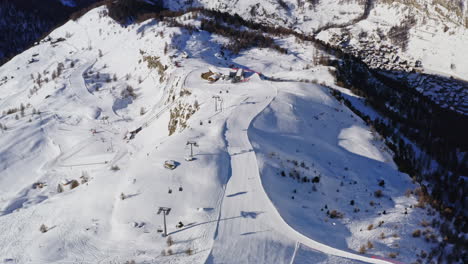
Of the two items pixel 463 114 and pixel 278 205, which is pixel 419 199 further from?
pixel 463 114

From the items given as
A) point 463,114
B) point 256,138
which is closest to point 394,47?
point 463,114

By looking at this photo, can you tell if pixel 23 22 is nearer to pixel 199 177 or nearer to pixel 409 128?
pixel 409 128

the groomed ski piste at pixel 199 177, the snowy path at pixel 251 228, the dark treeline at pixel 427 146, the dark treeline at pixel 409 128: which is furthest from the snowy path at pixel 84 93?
the dark treeline at pixel 427 146

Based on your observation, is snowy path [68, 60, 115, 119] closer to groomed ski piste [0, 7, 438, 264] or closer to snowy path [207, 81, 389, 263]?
groomed ski piste [0, 7, 438, 264]

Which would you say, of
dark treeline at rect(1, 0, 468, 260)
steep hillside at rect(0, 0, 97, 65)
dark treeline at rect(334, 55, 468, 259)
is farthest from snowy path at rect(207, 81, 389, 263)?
steep hillside at rect(0, 0, 97, 65)

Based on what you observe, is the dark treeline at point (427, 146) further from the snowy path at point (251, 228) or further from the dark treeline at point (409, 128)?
the snowy path at point (251, 228)

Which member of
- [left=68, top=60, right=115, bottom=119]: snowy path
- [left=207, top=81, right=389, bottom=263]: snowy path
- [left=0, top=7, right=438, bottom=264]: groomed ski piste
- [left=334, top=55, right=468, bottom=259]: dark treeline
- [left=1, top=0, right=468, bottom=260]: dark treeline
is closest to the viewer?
[left=207, top=81, right=389, bottom=263]: snowy path
